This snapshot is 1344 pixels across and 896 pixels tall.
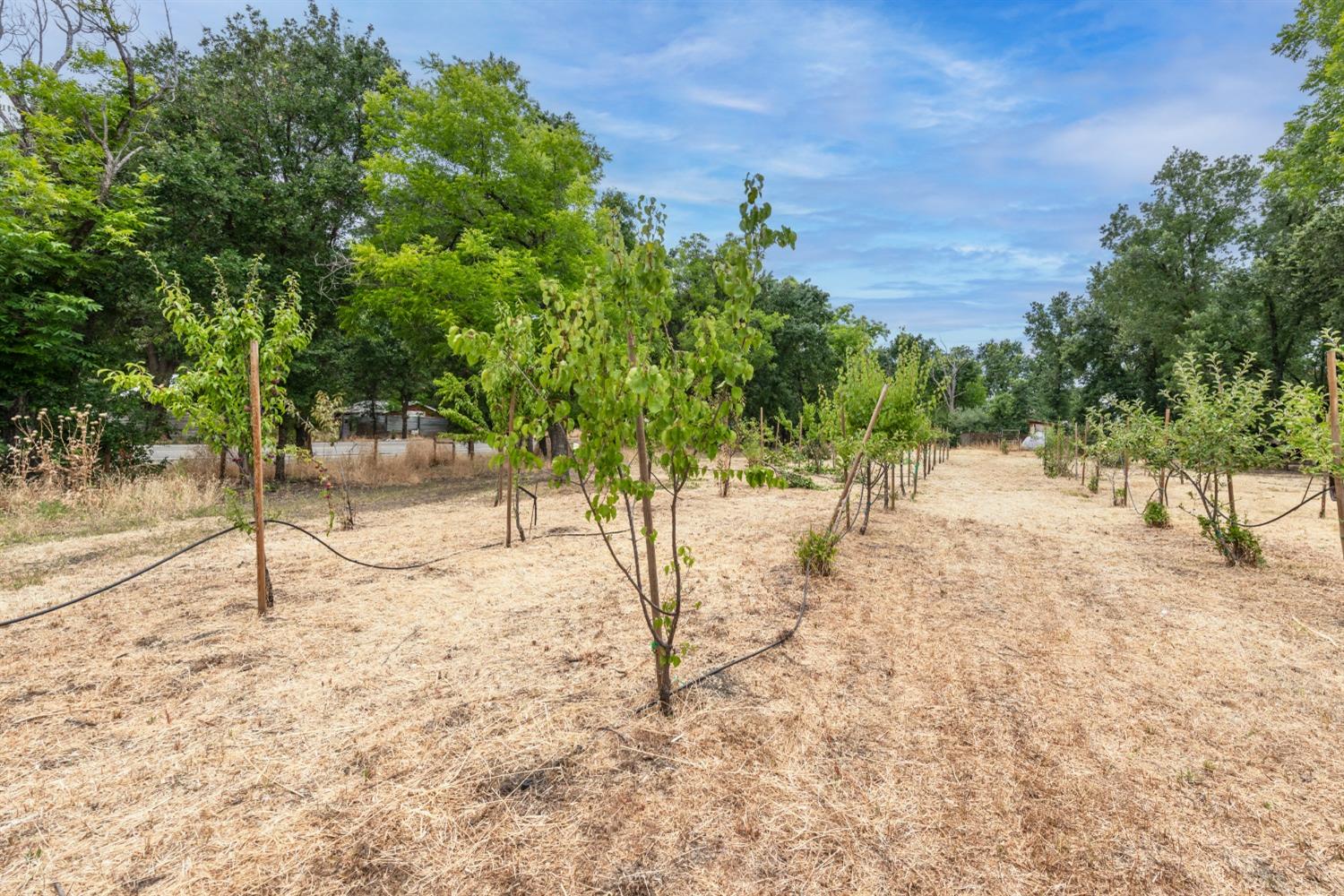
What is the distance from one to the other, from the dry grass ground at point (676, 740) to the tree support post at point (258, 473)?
29cm

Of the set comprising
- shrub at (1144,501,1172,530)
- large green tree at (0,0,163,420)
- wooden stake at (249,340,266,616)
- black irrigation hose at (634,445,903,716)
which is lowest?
black irrigation hose at (634,445,903,716)

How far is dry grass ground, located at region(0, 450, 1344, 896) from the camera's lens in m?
2.26

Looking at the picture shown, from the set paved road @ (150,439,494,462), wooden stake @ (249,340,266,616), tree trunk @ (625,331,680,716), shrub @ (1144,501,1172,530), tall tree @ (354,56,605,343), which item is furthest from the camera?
paved road @ (150,439,494,462)

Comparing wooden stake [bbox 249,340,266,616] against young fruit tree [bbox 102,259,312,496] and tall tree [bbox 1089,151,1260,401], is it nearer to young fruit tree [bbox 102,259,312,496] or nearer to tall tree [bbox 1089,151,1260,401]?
young fruit tree [bbox 102,259,312,496]

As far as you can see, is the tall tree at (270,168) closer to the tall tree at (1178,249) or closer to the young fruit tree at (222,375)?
the young fruit tree at (222,375)

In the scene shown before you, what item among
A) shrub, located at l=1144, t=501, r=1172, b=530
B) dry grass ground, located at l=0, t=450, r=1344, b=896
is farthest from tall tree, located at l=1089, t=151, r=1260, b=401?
dry grass ground, located at l=0, t=450, r=1344, b=896

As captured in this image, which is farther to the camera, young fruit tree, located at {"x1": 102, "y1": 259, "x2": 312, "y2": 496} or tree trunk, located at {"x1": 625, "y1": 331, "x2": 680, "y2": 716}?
young fruit tree, located at {"x1": 102, "y1": 259, "x2": 312, "y2": 496}

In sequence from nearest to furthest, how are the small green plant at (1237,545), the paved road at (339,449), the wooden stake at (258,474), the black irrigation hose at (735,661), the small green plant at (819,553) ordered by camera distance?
the black irrigation hose at (735,661), the wooden stake at (258,474), the small green plant at (819,553), the small green plant at (1237,545), the paved road at (339,449)

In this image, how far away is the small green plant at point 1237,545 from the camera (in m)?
6.55

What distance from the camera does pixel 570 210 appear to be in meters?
13.8

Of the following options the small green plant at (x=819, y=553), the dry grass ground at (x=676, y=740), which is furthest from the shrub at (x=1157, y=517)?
the small green plant at (x=819, y=553)

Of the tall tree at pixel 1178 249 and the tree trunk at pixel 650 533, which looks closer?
the tree trunk at pixel 650 533

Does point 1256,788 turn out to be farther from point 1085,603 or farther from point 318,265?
point 318,265

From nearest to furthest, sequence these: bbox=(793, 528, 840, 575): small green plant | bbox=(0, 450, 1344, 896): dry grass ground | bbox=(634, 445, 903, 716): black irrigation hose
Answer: bbox=(0, 450, 1344, 896): dry grass ground < bbox=(634, 445, 903, 716): black irrigation hose < bbox=(793, 528, 840, 575): small green plant
